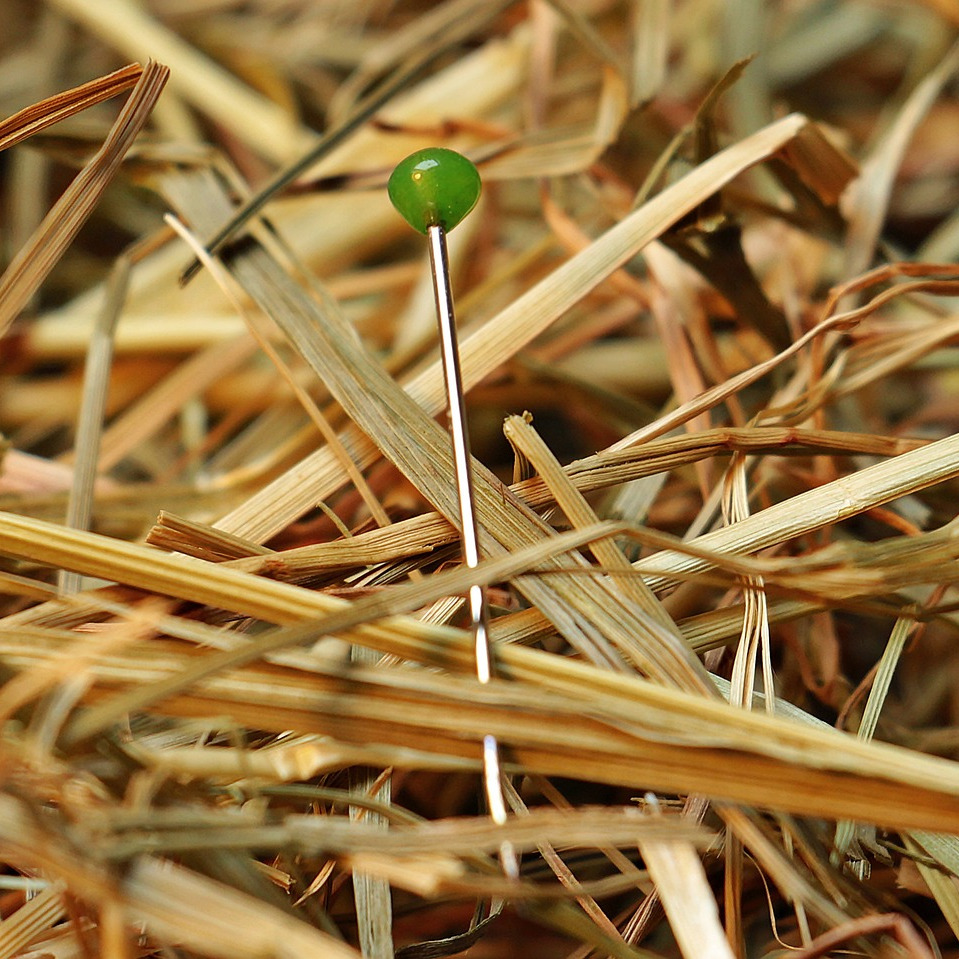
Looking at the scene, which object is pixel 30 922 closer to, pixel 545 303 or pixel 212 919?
pixel 212 919

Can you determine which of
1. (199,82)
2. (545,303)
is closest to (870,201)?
(545,303)

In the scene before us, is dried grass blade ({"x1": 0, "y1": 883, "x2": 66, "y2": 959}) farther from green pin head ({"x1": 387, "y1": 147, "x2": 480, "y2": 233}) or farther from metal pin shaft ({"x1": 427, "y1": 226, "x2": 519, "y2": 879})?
green pin head ({"x1": 387, "y1": 147, "x2": 480, "y2": 233})

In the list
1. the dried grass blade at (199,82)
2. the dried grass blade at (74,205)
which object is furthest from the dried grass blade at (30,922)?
the dried grass blade at (199,82)

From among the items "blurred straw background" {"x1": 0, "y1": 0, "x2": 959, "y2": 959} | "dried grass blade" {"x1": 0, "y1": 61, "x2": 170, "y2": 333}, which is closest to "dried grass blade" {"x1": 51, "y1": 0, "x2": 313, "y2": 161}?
"blurred straw background" {"x1": 0, "y1": 0, "x2": 959, "y2": 959}

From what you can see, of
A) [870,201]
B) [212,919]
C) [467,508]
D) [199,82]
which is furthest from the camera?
[199,82]

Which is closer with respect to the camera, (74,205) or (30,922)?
(30,922)

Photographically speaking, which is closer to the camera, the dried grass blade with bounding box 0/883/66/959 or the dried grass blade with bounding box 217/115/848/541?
the dried grass blade with bounding box 0/883/66/959

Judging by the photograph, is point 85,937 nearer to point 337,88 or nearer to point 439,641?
point 439,641
